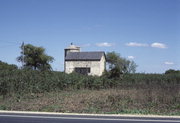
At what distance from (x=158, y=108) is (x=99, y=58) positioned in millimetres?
41928

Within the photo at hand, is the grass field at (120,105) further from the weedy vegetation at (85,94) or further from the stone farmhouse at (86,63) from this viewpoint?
the stone farmhouse at (86,63)

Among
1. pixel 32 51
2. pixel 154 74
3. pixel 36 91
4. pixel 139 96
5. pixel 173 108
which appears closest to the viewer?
pixel 173 108

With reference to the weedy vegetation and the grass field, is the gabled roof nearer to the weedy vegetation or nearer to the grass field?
the weedy vegetation

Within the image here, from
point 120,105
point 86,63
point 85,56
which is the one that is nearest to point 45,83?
point 120,105

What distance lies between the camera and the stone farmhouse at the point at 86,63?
180 feet

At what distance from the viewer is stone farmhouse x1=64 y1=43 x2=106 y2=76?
55000 millimetres

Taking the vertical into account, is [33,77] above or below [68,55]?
below

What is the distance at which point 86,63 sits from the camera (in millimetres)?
55438

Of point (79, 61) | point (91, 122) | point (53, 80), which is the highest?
point (79, 61)

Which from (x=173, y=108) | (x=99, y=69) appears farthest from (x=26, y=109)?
(x=99, y=69)

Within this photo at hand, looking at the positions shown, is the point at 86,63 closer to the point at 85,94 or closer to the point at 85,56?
the point at 85,56

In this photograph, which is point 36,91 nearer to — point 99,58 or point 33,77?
point 33,77

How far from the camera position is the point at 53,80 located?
23.9m

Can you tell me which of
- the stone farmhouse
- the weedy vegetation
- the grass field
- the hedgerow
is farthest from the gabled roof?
the grass field
